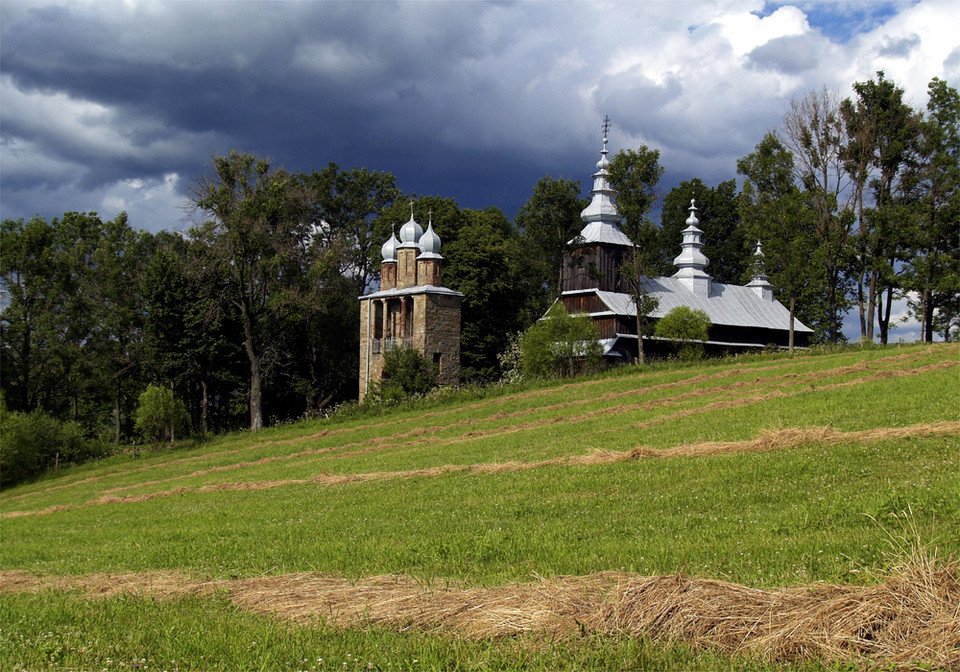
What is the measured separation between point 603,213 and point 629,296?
20.9 ft

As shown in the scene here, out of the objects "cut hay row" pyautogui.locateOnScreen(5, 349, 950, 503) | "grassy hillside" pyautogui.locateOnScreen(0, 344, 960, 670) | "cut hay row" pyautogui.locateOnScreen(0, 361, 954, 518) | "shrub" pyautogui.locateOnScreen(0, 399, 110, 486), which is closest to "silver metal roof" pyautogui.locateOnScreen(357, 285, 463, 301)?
"cut hay row" pyautogui.locateOnScreen(5, 349, 950, 503)

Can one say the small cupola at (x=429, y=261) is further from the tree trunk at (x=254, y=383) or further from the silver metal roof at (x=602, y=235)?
the tree trunk at (x=254, y=383)

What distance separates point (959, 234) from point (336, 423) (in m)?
38.3

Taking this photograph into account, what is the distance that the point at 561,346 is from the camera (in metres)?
43.9

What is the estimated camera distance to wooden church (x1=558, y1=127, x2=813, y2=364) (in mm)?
54344

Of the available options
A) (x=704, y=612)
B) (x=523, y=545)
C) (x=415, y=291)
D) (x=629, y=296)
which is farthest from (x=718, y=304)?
(x=704, y=612)

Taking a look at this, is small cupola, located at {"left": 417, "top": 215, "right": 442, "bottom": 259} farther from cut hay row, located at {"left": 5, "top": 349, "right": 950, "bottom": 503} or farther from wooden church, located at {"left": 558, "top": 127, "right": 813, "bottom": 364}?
cut hay row, located at {"left": 5, "top": 349, "right": 950, "bottom": 503}

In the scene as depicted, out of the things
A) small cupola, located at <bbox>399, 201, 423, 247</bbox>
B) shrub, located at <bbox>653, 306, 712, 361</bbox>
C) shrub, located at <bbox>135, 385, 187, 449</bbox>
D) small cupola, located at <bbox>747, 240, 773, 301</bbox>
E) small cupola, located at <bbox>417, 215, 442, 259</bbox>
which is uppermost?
small cupola, located at <bbox>399, 201, 423, 247</bbox>

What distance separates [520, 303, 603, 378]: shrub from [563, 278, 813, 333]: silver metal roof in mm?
9514

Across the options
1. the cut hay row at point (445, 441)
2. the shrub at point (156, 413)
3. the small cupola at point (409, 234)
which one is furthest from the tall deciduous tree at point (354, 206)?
the cut hay row at point (445, 441)

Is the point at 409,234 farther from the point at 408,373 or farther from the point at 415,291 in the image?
the point at 408,373

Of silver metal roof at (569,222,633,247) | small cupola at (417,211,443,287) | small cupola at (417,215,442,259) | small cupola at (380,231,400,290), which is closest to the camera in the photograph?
small cupola at (417,211,443,287)

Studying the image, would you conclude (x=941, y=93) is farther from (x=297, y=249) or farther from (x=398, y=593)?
(x=398, y=593)

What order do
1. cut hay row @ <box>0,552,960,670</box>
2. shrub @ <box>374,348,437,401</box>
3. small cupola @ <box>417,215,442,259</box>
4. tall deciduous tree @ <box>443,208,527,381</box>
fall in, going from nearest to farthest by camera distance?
cut hay row @ <box>0,552,960,670</box> → shrub @ <box>374,348,437,401</box> → small cupola @ <box>417,215,442,259</box> → tall deciduous tree @ <box>443,208,527,381</box>
